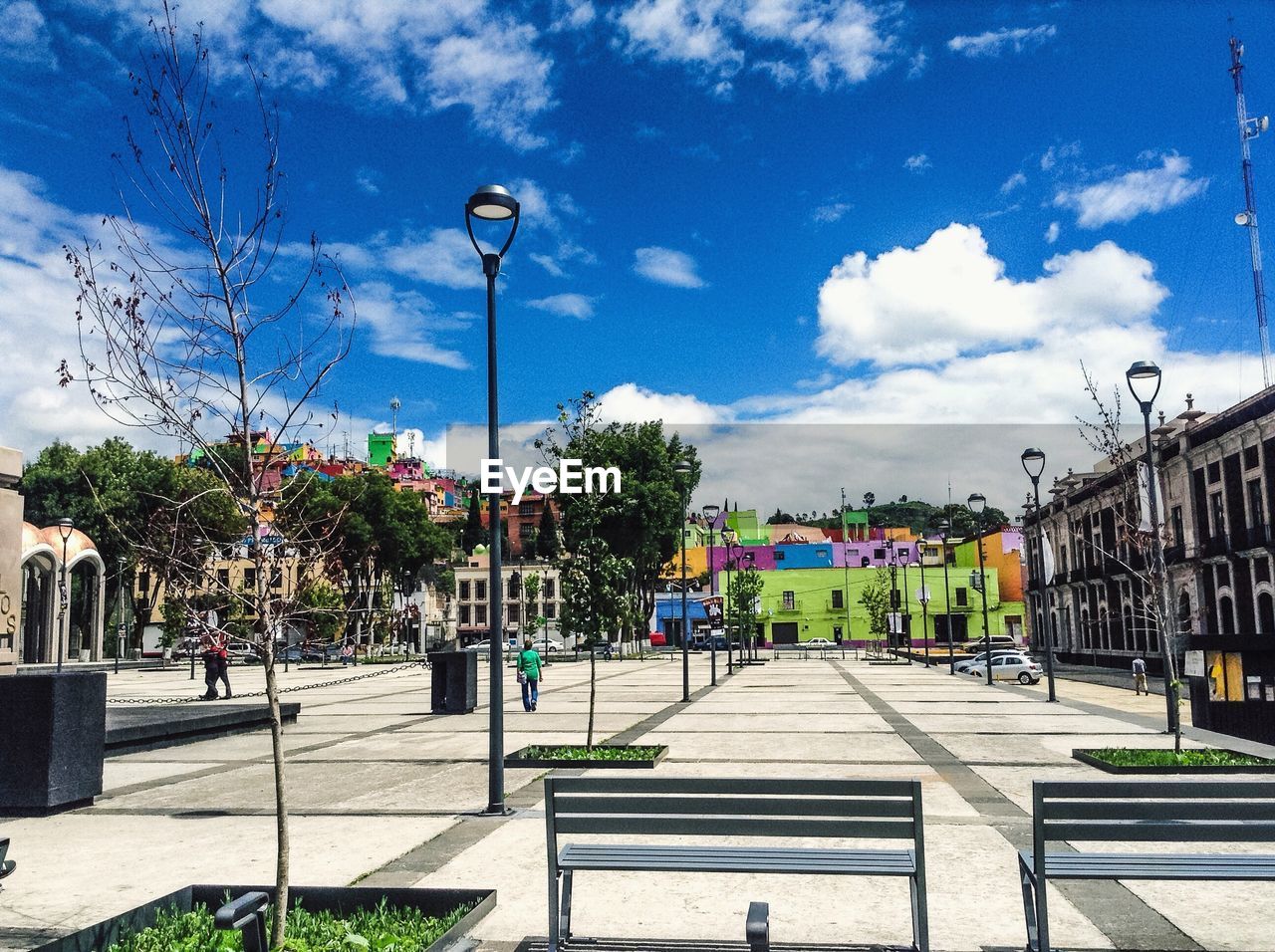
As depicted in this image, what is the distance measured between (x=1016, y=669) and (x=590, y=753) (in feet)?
91.1

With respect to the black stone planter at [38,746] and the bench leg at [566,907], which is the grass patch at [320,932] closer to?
the bench leg at [566,907]

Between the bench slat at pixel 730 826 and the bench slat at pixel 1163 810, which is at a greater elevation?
the bench slat at pixel 1163 810

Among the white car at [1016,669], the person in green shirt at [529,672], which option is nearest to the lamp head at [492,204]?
the person in green shirt at [529,672]

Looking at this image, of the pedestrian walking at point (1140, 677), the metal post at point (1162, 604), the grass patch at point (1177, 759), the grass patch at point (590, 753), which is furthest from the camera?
the pedestrian walking at point (1140, 677)

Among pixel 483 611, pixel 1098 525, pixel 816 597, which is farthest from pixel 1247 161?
pixel 483 611

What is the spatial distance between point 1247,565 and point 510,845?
129 ft

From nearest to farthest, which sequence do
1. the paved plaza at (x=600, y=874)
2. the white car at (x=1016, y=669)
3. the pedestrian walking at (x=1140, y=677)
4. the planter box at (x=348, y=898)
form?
the planter box at (x=348, y=898)
the paved plaza at (x=600, y=874)
the pedestrian walking at (x=1140, y=677)
the white car at (x=1016, y=669)

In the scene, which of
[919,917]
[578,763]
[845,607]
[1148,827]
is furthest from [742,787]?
[845,607]

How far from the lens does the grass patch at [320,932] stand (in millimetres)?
4871

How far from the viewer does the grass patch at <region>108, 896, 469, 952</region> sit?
4.87 meters

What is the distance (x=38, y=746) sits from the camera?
1005 cm

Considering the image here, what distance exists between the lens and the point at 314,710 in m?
22.6

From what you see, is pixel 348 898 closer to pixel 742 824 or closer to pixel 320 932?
pixel 320 932

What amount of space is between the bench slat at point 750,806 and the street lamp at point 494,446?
4272mm
